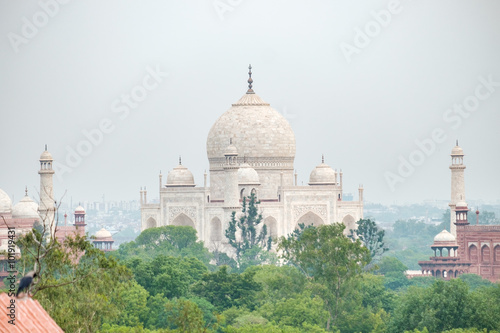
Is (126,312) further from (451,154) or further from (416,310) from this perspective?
(451,154)

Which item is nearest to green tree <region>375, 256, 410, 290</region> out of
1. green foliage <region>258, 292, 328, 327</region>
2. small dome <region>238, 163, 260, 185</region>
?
small dome <region>238, 163, 260, 185</region>

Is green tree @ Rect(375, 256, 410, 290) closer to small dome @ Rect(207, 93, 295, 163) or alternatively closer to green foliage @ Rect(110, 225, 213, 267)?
small dome @ Rect(207, 93, 295, 163)

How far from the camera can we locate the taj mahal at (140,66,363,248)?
69688 millimetres

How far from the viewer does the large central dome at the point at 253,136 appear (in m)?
72.6

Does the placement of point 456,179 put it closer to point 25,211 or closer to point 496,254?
point 496,254

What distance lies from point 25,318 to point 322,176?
54.3 metres

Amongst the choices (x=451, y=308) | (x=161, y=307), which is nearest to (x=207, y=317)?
(x=161, y=307)

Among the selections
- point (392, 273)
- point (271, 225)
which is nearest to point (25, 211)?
point (271, 225)

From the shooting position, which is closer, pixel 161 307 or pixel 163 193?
pixel 161 307

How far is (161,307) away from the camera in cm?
4406

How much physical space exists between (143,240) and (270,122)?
9756 millimetres

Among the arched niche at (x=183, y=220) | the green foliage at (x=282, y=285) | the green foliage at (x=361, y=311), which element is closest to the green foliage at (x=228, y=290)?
the green foliage at (x=282, y=285)

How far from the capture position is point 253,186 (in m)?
69.2

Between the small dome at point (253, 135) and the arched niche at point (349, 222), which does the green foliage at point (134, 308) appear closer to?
the small dome at point (253, 135)
